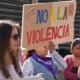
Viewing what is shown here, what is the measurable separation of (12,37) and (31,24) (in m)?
0.62

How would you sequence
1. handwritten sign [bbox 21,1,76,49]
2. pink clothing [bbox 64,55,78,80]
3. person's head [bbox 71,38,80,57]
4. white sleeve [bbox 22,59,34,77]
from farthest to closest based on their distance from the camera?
person's head [bbox 71,38,80,57] → pink clothing [bbox 64,55,78,80] → white sleeve [bbox 22,59,34,77] → handwritten sign [bbox 21,1,76,49]

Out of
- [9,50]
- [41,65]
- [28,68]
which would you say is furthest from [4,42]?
[41,65]

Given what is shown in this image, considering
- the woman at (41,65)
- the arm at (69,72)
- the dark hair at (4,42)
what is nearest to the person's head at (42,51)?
the woman at (41,65)

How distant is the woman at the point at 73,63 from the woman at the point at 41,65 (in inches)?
25.1

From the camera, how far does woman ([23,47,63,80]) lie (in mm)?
2939

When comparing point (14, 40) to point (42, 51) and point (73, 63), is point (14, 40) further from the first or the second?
point (73, 63)

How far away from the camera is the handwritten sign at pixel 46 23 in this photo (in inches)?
108

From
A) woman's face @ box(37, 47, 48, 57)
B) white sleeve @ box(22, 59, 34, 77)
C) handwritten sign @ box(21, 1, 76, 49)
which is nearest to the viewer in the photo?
handwritten sign @ box(21, 1, 76, 49)

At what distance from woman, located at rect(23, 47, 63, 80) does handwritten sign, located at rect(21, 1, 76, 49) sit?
15 cm

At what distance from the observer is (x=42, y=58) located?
Result: 10.1ft

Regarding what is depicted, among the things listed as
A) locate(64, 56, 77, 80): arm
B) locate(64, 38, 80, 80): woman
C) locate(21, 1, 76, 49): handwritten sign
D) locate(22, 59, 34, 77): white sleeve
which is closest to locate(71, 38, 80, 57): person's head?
locate(64, 38, 80, 80): woman

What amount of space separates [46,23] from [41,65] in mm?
334

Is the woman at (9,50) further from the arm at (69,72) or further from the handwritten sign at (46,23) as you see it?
the arm at (69,72)

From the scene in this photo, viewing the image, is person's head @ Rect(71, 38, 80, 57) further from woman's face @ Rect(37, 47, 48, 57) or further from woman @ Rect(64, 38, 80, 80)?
woman's face @ Rect(37, 47, 48, 57)
